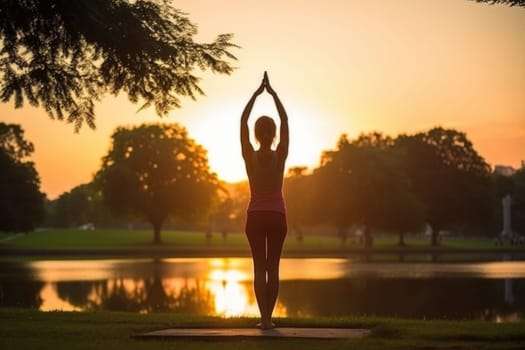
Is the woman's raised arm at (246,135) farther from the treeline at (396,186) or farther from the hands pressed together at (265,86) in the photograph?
the treeline at (396,186)

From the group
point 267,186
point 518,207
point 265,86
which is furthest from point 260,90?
point 518,207

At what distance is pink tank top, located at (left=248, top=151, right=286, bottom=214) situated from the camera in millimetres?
10086

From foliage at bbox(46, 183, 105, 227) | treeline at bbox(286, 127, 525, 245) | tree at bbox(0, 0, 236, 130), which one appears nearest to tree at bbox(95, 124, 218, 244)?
treeline at bbox(286, 127, 525, 245)

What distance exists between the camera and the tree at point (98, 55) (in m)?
13.3

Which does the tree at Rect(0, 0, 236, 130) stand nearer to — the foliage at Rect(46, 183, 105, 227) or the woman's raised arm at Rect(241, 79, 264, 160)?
the woman's raised arm at Rect(241, 79, 264, 160)

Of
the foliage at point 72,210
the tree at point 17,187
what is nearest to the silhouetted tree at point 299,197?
the tree at point 17,187

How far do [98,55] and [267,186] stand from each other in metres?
5.34

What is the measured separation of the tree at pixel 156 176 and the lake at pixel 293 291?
122 ft

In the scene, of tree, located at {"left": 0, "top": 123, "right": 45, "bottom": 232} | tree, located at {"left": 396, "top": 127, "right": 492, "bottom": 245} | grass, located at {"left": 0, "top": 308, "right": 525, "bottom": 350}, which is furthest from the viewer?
tree, located at {"left": 396, "top": 127, "right": 492, "bottom": 245}

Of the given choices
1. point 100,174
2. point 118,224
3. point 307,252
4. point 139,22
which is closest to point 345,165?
point 307,252

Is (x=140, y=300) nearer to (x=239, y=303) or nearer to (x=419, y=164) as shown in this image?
(x=239, y=303)

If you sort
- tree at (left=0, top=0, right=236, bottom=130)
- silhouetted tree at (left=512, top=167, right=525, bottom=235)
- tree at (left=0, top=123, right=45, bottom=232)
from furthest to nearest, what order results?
silhouetted tree at (left=512, top=167, right=525, bottom=235)
tree at (left=0, top=123, right=45, bottom=232)
tree at (left=0, top=0, right=236, bottom=130)

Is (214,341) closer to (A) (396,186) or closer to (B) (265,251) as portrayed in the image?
(B) (265,251)

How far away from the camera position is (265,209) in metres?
10.0
